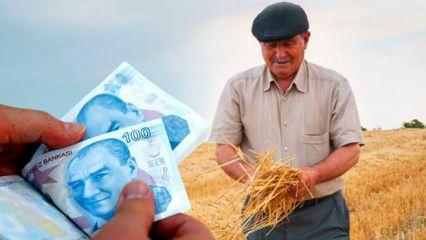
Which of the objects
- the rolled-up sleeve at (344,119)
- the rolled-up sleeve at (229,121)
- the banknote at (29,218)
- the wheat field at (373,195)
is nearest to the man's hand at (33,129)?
the banknote at (29,218)

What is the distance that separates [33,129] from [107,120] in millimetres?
242

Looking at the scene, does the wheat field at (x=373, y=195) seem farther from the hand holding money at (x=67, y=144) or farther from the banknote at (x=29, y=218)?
the banknote at (x=29, y=218)

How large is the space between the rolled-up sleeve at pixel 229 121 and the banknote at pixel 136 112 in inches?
98.7

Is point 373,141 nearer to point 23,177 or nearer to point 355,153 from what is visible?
point 355,153

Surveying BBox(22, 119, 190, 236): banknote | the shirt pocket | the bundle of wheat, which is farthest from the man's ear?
the shirt pocket

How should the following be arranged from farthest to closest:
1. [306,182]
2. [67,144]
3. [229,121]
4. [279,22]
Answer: [229,121] < [279,22] < [306,182] < [67,144]

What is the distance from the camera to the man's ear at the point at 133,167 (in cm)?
208

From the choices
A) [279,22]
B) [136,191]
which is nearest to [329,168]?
[279,22]

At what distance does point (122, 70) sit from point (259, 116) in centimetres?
249

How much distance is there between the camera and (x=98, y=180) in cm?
208

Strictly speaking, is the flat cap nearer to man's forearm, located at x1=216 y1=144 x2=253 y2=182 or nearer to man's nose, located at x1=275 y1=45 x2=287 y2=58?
man's nose, located at x1=275 y1=45 x2=287 y2=58

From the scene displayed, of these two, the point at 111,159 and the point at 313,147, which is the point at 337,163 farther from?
the point at 111,159

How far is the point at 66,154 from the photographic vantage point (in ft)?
7.14

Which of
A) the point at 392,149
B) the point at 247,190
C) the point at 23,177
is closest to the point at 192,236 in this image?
the point at 23,177
